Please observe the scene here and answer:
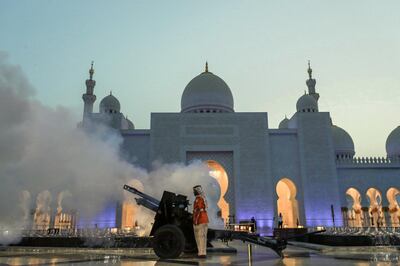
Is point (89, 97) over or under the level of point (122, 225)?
over

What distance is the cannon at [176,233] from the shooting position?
6.77 meters

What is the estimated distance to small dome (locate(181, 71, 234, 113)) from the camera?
3186cm

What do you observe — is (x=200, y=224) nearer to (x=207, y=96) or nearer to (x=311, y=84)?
(x=207, y=96)

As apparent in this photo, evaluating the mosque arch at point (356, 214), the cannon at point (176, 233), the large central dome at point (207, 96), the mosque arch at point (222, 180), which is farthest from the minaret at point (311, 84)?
the cannon at point (176, 233)

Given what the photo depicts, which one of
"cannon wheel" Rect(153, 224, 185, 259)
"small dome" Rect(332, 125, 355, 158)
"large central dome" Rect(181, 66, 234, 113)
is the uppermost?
"large central dome" Rect(181, 66, 234, 113)

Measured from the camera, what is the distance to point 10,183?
11.4 m

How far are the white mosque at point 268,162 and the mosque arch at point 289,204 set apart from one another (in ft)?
0.52

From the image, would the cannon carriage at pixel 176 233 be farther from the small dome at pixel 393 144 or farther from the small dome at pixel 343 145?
the small dome at pixel 393 144

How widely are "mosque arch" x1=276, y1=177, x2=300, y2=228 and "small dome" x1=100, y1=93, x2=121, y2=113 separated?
1615 centimetres

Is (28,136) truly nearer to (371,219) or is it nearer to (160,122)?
(160,122)

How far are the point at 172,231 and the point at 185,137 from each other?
21.0 meters

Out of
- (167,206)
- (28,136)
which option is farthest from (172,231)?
(28,136)

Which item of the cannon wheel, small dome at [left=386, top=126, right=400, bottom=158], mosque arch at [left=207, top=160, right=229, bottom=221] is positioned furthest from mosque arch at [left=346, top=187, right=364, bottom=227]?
the cannon wheel

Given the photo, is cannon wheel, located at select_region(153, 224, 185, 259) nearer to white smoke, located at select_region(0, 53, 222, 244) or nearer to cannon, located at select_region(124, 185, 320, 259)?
cannon, located at select_region(124, 185, 320, 259)
